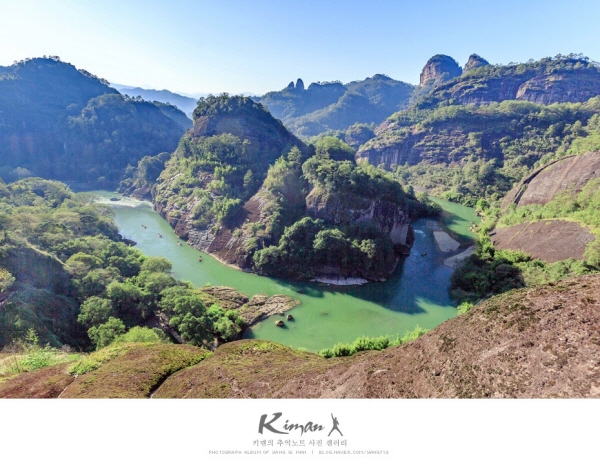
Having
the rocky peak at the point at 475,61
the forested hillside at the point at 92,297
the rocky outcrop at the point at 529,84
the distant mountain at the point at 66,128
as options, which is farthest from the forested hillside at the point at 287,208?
the rocky peak at the point at 475,61

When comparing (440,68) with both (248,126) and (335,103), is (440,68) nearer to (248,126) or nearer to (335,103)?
(335,103)

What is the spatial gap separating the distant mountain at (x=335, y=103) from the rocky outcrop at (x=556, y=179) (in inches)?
4399

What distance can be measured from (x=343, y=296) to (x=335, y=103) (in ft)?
531

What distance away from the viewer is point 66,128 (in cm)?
7381

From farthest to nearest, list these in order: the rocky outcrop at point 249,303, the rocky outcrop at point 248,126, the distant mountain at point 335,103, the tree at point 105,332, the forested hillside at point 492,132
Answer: the distant mountain at point 335,103 → the forested hillside at point 492,132 → the rocky outcrop at point 248,126 → the rocky outcrop at point 249,303 → the tree at point 105,332

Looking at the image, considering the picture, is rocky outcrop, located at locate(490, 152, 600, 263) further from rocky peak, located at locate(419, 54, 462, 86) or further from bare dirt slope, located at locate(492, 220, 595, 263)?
rocky peak, located at locate(419, 54, 462, 86)

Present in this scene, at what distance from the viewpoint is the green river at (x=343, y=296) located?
71.9 feet

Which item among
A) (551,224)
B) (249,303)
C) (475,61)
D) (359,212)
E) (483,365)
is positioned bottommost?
(249,303)

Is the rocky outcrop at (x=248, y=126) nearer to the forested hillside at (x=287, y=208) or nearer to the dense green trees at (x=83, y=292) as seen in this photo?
the forested hillside at (x=287, y=208)

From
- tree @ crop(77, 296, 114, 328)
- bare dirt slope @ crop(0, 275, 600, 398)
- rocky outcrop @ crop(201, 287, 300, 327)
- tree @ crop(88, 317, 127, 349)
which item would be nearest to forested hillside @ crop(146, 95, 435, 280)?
rocky outcrop @ crop(201, 287, 300, 327)

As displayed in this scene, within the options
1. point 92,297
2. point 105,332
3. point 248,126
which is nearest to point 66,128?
point 248,126

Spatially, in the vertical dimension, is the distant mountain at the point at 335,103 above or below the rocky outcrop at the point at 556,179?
above
